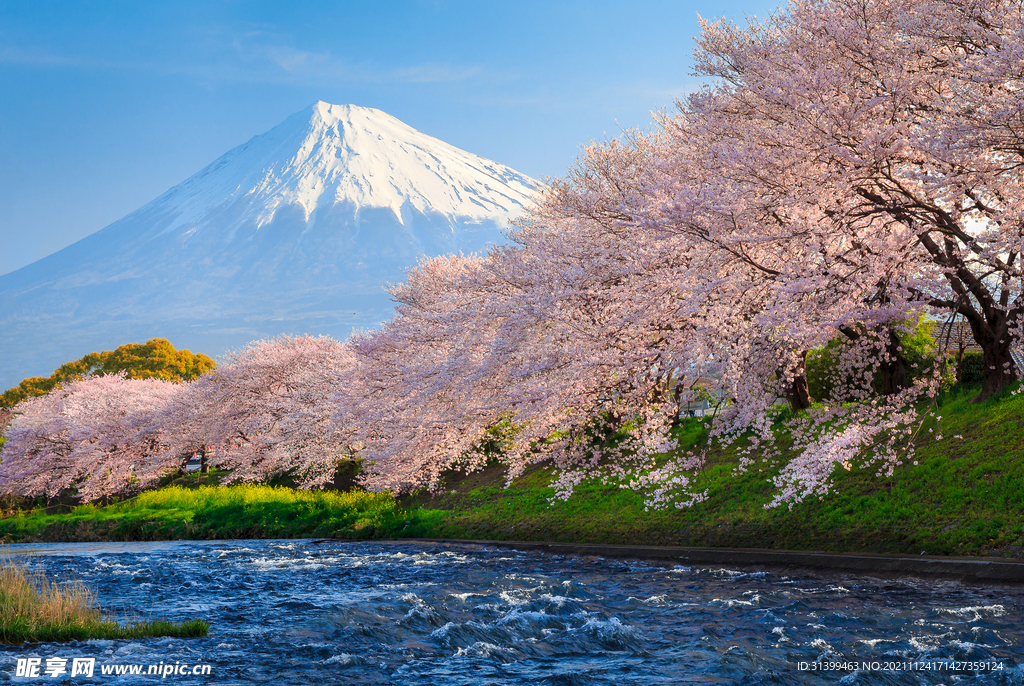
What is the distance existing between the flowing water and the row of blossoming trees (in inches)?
74.5

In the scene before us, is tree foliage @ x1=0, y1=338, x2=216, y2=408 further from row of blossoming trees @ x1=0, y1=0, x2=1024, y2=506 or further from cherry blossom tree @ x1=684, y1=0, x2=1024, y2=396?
cherry blossom tree @ x1=684, y1=0, x2=1024, y2=396

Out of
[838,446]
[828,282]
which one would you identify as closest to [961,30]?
[828,282]

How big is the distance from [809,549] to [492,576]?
542 centimetres

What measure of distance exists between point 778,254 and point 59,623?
10.8 metres

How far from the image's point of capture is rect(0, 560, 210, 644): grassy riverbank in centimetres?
825

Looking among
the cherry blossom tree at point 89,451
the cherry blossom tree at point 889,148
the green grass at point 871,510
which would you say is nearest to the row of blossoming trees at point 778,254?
the cherry blossom tree at point 889,148

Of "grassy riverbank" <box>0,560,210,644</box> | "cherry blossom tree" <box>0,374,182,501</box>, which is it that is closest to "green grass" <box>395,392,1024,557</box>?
"grassy riverbank" <box>0,560,210,644</box>

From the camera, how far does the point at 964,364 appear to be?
1538 cm

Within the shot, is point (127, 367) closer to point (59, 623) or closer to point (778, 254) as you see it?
point (59, 623)

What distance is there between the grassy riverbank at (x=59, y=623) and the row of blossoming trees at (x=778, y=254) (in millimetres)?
7044

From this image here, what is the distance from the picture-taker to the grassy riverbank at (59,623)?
8250 mm

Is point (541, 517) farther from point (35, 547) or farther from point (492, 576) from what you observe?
point (35, 547)

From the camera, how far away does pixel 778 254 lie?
11.1 m

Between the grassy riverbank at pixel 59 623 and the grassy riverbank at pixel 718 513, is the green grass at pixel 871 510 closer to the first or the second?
the grassy riverbank at pixel 718 513
